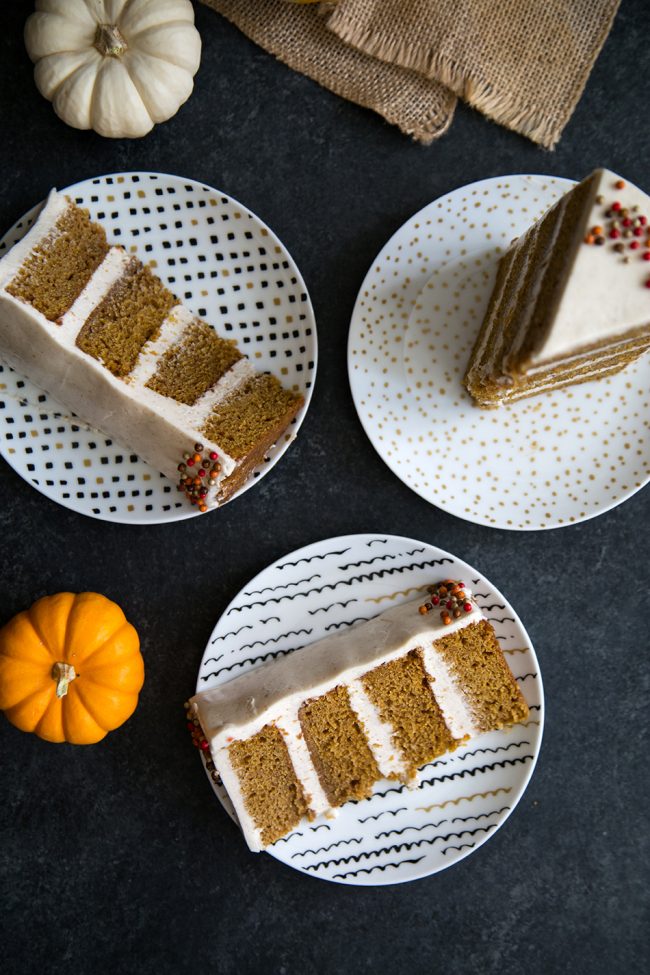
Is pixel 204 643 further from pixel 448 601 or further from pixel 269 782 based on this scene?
pixel 448 601

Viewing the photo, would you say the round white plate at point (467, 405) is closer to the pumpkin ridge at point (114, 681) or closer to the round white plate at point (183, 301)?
the round white plate at point (183, 301)

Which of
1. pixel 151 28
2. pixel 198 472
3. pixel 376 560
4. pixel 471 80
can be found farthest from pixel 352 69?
pixel 376 560

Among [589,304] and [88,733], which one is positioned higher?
[589,304]

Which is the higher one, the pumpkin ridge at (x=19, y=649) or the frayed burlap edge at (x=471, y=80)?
the frayed burlap edge at (x=471, y=80)

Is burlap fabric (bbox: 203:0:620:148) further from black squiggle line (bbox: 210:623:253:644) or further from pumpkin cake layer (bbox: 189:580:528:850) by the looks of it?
black squiggle line (bbox: 210:623:253:644)

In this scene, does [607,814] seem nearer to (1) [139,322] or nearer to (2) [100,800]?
(2) [100,800]

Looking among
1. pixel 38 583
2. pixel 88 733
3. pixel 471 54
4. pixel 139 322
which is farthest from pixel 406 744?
pixel 471 54

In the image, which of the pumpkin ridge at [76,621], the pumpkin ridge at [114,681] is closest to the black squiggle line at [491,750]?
the pumpkin ridge at [114,681]
